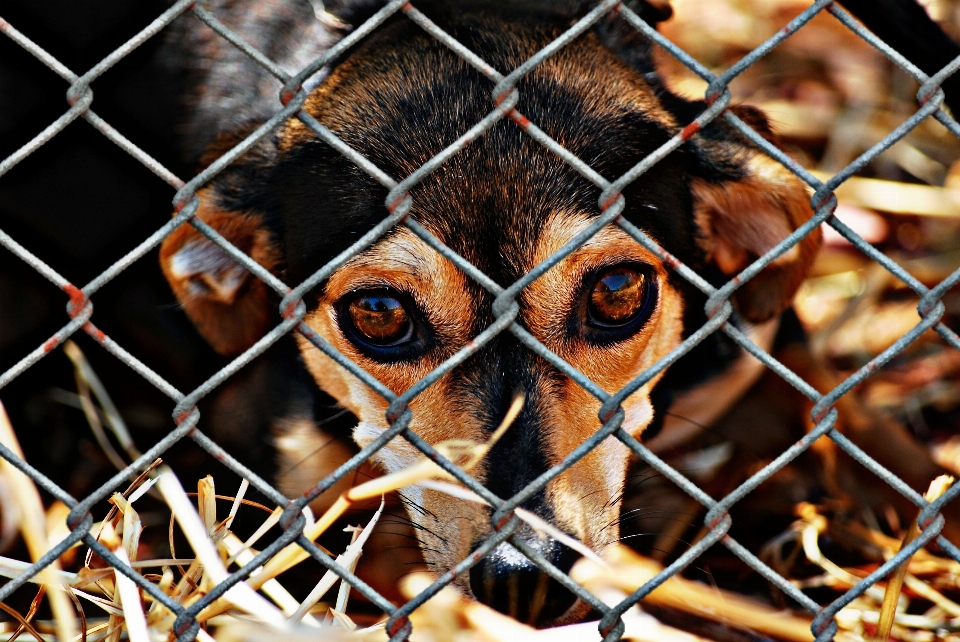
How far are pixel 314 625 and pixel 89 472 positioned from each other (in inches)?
89.7

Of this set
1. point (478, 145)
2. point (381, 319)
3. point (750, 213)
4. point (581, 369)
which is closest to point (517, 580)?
point (581, 369)

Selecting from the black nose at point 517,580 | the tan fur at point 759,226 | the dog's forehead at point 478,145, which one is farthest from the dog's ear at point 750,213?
the black nose at point 517,580

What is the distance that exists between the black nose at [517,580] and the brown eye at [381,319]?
0.67 m

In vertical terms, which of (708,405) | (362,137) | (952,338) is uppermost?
(708,405)

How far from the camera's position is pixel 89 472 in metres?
3.86

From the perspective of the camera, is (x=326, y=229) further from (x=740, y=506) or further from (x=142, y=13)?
(x=740, y=506)

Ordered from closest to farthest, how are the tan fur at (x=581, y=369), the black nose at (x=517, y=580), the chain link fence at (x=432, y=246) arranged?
1. the chain link fence at (x=432, y=246)
2. the black nose at (x=517, y=580)
3. the tan fur at (x=581, y=369)

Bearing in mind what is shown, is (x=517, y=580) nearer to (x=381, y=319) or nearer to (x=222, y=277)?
(x=381, y=319)

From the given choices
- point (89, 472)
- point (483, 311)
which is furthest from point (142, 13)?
point (483, 311)

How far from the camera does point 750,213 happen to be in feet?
9.45

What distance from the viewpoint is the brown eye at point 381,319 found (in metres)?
2.44

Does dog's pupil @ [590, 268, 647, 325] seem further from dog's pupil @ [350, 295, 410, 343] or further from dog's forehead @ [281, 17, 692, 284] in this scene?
dog's pupil @ [350, 295, 410, 343]

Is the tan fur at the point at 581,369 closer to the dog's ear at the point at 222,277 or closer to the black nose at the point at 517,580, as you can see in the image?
the black nose at the point at 517,580

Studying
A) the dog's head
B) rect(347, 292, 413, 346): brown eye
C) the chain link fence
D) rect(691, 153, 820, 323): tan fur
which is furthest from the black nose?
rect(691, 153, 820, 323): tan fur
